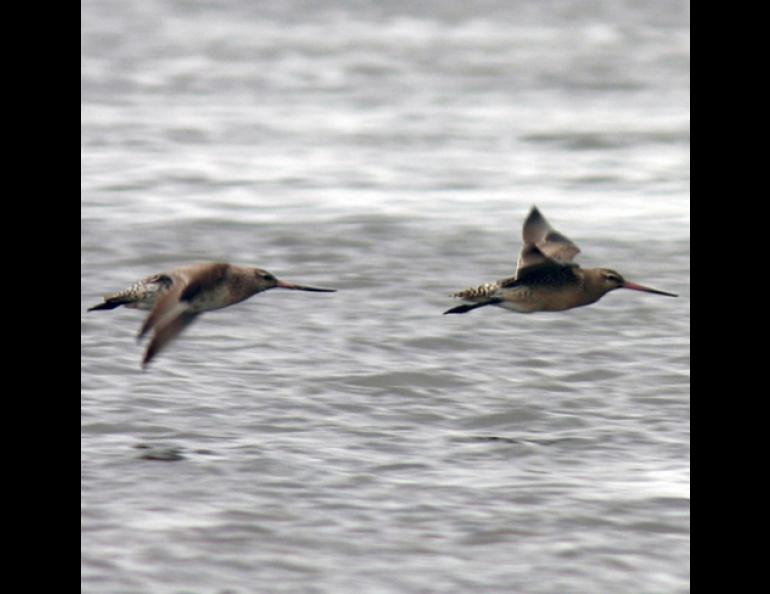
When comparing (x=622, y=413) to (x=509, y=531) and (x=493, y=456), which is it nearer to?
(x=493, y=456)

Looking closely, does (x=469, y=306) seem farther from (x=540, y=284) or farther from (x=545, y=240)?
(x=545, y=240)

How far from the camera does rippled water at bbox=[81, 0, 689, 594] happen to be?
6199 millimetres

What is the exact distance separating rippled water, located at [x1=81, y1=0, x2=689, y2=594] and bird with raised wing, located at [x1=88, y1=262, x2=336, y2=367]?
457 millimetres

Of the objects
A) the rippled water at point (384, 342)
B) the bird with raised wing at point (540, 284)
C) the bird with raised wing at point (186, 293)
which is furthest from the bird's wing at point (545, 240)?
the bird with raised wing at point (186, 293)

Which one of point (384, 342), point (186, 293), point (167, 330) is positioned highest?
point (186, 293)

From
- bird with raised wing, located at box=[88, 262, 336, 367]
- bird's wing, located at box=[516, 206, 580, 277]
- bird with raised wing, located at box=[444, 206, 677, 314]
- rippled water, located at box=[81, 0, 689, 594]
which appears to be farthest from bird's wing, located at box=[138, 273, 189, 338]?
bird's wing, located at box=[516, 206, 580, 277]

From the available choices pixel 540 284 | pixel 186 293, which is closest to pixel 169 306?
pixel 186 293

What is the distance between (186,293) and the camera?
7664 mm

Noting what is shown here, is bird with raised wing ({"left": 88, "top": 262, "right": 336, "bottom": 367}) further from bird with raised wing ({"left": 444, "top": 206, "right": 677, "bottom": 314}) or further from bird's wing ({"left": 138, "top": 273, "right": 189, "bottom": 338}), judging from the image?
bird with raised wing ({"left": 444, "top": 206, "right": 677, "bottom": 314})

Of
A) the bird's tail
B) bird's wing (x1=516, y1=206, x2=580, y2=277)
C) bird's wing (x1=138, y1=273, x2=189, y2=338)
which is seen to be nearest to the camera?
bird's wing (x1=138, y1=273, x2=189, y2=338)

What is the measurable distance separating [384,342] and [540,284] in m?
1.16

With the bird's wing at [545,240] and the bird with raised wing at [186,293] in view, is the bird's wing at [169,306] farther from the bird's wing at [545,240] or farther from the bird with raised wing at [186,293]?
the bird's wing at [545,240]
